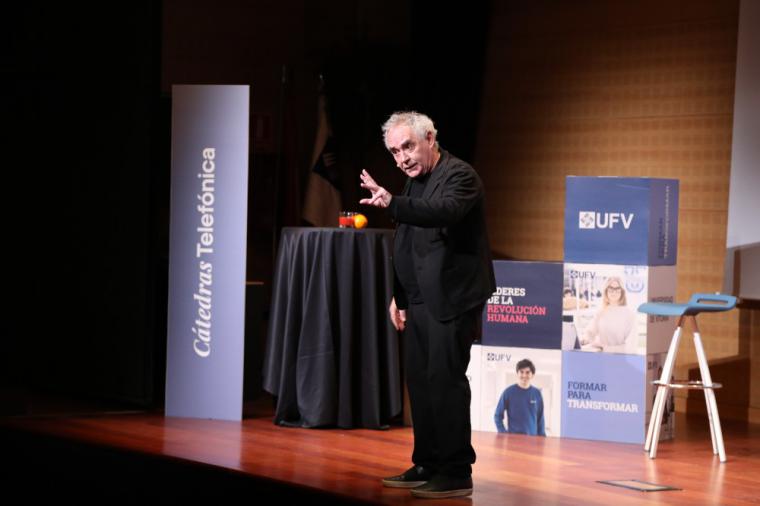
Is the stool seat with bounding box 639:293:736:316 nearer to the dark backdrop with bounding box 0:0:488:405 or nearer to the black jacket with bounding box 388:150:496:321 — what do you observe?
the black jacket with bounding box 388:150:496:321

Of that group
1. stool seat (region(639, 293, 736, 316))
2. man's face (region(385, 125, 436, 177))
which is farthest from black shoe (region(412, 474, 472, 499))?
stool seat (region(639, 293, 736, 316))

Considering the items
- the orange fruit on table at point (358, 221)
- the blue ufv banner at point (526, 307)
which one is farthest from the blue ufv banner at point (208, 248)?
the blue ufv banner at point (526, 307)

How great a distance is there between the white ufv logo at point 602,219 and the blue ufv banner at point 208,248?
1.63m

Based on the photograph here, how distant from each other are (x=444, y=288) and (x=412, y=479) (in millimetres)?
750

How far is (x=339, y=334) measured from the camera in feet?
19.0

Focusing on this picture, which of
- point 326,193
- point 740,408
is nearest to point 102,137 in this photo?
point 326,193

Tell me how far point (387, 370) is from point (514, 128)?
2423 millimetres

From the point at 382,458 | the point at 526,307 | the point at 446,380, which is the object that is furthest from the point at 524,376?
the point at 446,380

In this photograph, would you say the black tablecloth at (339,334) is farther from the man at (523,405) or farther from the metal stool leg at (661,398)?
the metal stool leg at (661,398)

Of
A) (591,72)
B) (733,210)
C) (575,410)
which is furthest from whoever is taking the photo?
(591,72)

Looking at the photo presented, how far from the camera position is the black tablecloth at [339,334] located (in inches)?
226

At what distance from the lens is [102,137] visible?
21.1 feet

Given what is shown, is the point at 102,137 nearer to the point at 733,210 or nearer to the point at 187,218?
the point at 187,218

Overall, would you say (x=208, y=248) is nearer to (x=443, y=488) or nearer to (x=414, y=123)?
(x=414, y=123)
